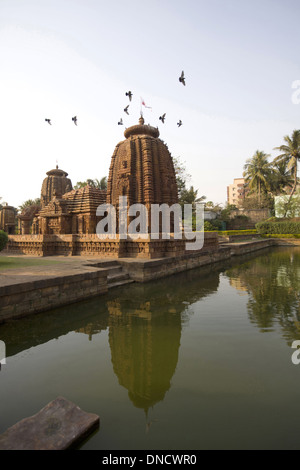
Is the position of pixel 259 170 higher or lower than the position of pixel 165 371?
higher

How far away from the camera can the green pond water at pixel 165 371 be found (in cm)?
263

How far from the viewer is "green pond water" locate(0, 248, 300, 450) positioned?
2.63 m

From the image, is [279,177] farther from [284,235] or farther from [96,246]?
[96,246]

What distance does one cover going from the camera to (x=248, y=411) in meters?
2.91

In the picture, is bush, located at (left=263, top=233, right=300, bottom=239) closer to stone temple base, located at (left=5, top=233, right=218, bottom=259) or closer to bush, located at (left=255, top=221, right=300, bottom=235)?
bush, located at (left=255, top=221, right=300, bottom=235)

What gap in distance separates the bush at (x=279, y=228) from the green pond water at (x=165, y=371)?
104 ft

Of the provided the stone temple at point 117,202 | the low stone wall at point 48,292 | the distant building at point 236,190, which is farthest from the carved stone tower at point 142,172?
the distant building at point 236,190

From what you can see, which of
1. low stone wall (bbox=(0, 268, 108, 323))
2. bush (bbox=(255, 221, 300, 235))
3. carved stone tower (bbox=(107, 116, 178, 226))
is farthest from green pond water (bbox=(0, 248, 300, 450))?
bush (bbox=(255, 221, 300, 235))

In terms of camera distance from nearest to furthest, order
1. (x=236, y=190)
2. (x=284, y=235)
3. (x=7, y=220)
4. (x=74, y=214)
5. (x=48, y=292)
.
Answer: (x=48, y=292) < (x=74, y=214) < (x=7, y=220) < (x=284, y=235) < (x=236, y=190)

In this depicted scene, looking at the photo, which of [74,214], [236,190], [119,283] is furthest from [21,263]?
[236,190]

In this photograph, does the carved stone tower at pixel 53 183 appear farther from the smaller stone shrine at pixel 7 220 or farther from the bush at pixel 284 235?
the bush at pixel 284 235

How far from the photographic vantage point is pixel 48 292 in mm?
6621

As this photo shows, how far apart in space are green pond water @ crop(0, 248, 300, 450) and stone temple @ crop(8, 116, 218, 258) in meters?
5.82

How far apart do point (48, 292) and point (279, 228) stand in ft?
118
